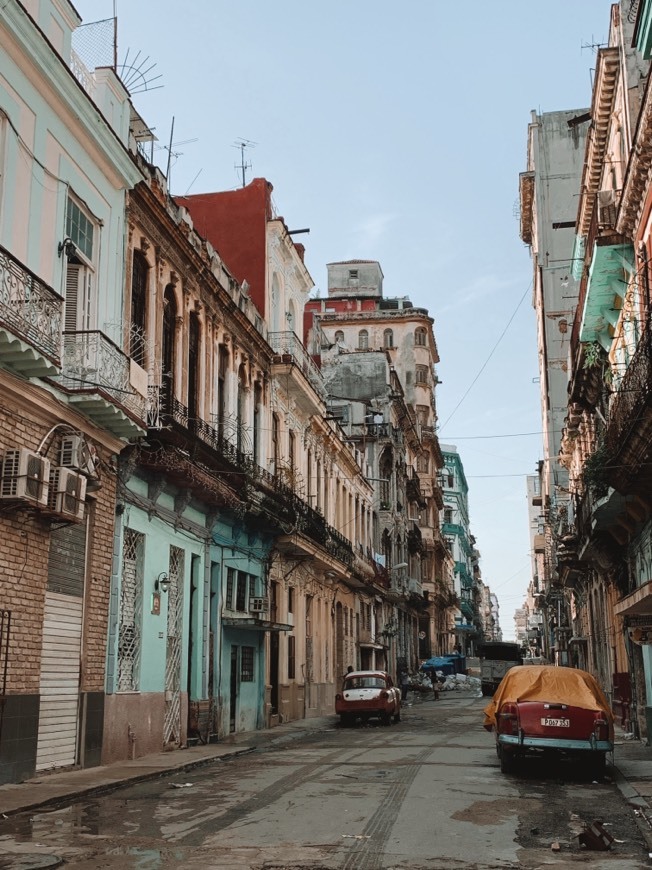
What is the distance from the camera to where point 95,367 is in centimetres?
1501

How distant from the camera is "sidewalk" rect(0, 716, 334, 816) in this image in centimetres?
1119

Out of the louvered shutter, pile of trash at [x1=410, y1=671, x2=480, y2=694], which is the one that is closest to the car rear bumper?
the louvered shutter

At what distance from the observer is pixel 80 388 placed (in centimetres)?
1456

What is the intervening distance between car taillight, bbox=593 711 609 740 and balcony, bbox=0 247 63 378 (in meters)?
9.00

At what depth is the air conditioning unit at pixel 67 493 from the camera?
13344mm

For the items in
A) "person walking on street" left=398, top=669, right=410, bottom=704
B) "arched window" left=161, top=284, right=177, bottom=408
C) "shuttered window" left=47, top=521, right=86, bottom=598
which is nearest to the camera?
"shuttered window" left=47, top=521, right=86, bottom=598

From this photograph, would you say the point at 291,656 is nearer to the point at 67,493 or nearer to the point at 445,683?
the point at 67,493

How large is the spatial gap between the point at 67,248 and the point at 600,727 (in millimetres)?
10751

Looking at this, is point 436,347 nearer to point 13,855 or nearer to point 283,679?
point 283,679

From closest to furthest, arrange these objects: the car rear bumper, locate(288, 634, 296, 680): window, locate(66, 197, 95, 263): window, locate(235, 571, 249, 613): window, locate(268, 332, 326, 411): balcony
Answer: the car rear bumper → locate(66, 197, 95, 263): window → locate(235, 571, 249, 613): window → locate(268, 332, 326, 411): balcony → locate(288, 634, 296, 680): window

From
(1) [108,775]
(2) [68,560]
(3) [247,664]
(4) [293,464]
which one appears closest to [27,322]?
(2) [68,560]

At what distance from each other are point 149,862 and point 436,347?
A: 3009 inches

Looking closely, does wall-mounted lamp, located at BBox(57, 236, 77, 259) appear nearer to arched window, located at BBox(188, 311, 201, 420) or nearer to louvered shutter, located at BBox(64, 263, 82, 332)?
louvered shutter, located at BBox(64, 263, 82, 332)

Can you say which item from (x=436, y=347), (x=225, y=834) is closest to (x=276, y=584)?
(x=225, y=834)
